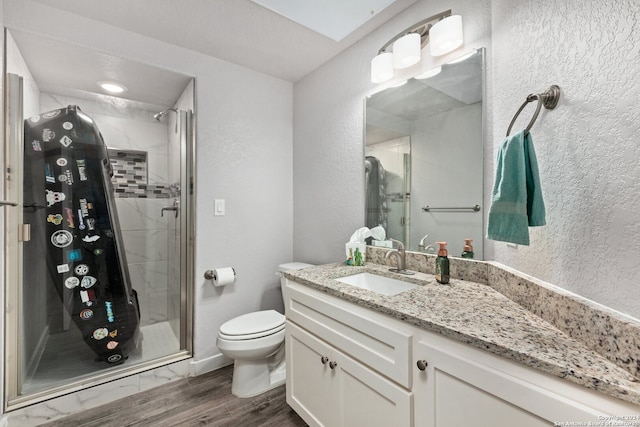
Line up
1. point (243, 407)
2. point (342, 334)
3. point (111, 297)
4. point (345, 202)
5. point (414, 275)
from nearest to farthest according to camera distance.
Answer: point (342, 334) < point (414, 275) < point (243, 407) < point (111, 297) < point (345, 202)

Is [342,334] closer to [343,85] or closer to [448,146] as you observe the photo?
[448,146]

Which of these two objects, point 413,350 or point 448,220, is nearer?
point 413,350

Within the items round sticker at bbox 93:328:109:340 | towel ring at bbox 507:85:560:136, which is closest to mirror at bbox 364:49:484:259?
towel ring at bbox 507:85:560:136

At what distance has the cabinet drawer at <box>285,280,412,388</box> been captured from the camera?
96 cm

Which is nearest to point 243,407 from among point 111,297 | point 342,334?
point 342,334

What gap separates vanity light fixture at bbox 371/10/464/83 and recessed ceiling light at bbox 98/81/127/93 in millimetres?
1847

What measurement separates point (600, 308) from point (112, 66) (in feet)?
8.82

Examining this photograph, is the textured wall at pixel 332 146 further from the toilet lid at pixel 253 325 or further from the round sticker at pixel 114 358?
the round sticker at pixel 114 358

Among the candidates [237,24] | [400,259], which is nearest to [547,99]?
[400,259]

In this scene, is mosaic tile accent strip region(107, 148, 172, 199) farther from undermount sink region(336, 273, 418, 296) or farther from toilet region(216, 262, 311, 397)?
undermount sink region(336, 273, 418, 296)

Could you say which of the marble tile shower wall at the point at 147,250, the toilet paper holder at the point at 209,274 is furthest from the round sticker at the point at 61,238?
the toilet paper holder at the point at 209,274

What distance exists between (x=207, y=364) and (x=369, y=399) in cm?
149

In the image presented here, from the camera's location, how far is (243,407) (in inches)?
65.9

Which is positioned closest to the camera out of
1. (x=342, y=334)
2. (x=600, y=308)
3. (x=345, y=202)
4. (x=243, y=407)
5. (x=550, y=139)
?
(x=600, y=308)
